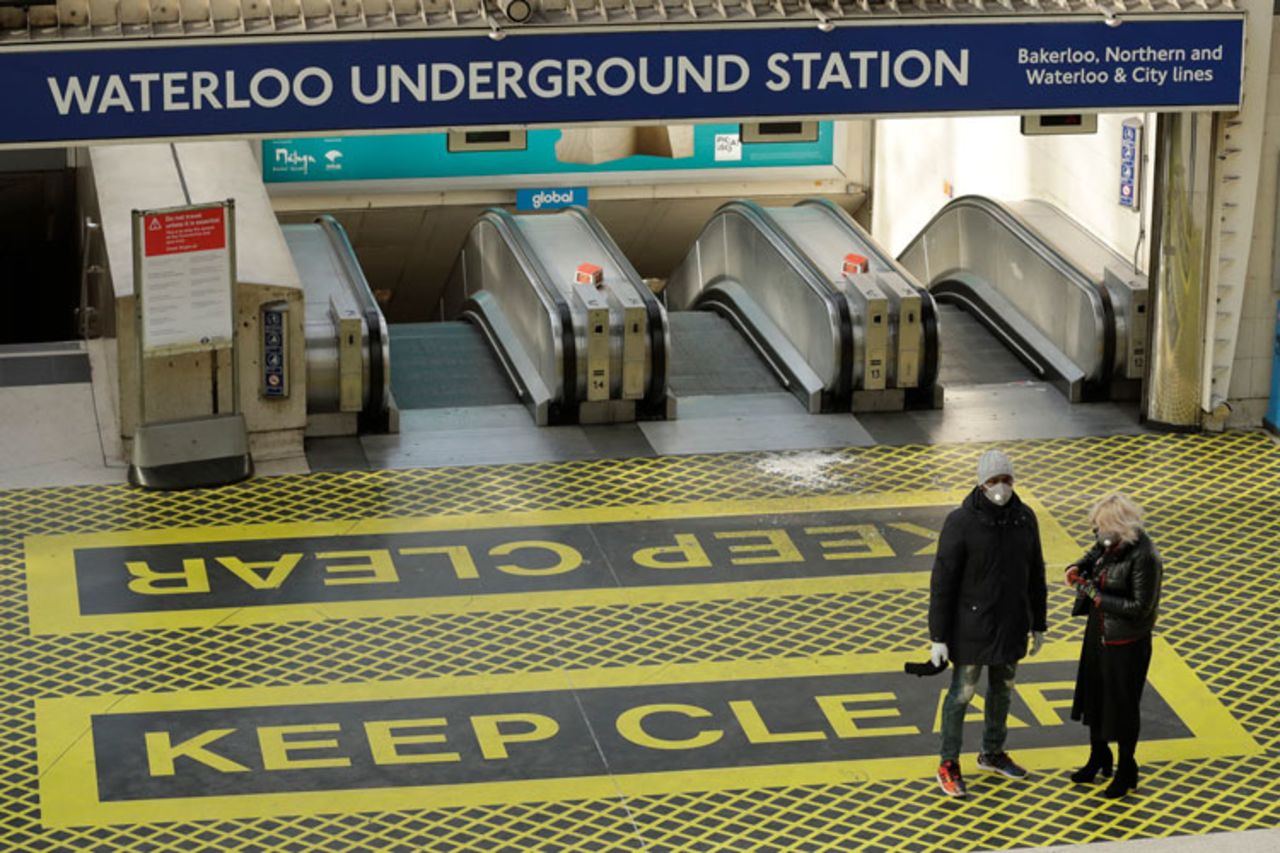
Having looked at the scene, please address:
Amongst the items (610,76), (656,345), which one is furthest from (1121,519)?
(656,345)

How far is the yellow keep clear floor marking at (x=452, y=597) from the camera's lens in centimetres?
1121

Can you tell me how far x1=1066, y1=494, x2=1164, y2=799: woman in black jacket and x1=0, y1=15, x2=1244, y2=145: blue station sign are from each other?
4.17m

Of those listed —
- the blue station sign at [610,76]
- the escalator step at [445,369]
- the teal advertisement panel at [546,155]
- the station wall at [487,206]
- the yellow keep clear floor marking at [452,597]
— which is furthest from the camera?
the station wall at [487,206]

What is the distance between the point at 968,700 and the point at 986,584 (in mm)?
534

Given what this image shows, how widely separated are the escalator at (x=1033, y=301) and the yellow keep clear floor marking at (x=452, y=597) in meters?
2.26

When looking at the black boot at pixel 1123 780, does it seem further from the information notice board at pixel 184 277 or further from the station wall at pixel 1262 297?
the information notice board at pixel 184 277

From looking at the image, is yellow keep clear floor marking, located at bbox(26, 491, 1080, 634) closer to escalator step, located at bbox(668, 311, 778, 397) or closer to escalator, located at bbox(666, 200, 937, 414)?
escalator, located at bbox(666, 200, 937, 414)

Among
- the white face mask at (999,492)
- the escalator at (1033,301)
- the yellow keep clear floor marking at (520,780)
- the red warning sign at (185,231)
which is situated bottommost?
the yellow keep clear floor marking at (520,780)

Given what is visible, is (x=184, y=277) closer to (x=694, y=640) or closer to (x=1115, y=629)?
(x=694, y=640)

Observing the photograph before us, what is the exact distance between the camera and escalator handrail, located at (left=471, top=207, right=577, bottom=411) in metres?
14.2

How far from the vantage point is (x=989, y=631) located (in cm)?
898

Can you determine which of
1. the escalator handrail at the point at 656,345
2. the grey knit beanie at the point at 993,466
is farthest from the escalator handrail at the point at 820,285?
the grey knit beanie at the point at 993,466

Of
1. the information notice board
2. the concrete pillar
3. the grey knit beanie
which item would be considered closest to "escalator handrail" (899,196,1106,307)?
the concrete pillar

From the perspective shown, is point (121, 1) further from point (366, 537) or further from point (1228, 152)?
point (1228, 152)
